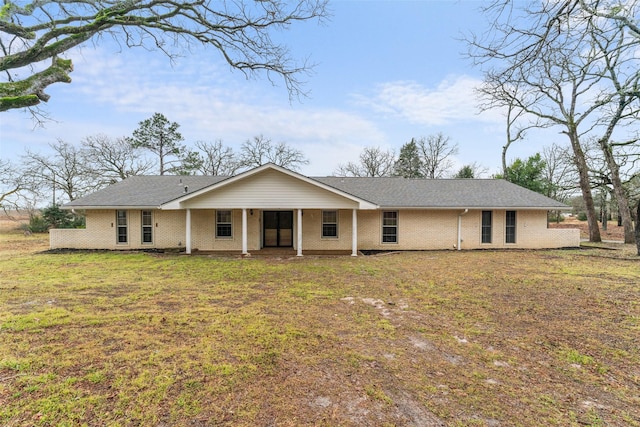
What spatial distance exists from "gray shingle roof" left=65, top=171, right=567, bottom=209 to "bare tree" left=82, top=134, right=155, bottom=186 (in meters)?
12.6

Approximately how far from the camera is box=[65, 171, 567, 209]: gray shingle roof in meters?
14.0

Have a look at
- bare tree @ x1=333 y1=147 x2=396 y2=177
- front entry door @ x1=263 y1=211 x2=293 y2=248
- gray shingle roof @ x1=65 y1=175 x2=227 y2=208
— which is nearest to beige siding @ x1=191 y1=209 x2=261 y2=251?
front entry door @ x1=263 y1=211 x2=293 y2=248

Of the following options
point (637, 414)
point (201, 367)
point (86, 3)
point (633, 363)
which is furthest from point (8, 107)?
point (633, 363)

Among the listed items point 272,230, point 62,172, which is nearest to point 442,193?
point 272,230

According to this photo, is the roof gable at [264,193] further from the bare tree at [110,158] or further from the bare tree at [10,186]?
the bare tree at [10,186]

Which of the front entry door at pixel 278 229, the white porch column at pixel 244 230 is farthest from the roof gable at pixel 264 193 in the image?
the front entry door at pixel 278 229

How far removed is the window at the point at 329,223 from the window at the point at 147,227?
27.4 ft

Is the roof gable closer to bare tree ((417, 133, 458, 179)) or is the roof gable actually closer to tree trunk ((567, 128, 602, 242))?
tree trunk ((567, 128, 602, 242))

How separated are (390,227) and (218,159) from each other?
24943 millimetres

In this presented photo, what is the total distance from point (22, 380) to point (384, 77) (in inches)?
661

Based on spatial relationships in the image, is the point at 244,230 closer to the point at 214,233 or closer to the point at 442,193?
the point at 214,233

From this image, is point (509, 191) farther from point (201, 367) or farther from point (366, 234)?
point (201, 367)

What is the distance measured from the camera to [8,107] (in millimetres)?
4832

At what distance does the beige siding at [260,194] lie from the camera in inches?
492
